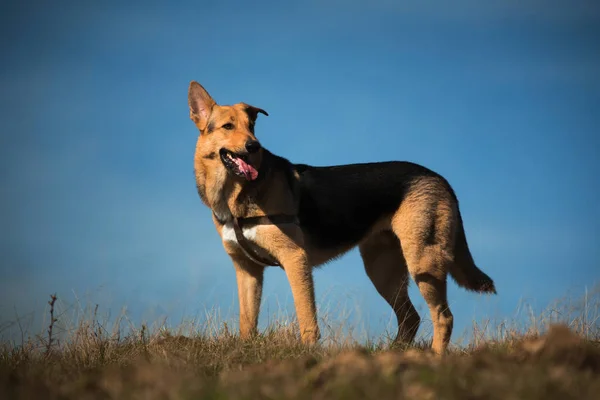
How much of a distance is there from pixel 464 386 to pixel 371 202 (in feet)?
14.8

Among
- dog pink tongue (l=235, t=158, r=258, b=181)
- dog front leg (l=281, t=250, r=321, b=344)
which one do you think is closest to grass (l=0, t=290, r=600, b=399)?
dog front leg (l=281, t=250, r=321, b=344)

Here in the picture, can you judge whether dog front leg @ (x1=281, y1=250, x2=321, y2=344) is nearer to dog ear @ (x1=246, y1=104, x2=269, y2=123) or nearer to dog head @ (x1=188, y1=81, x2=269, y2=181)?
dog head @ (x1=188, y1=81, x2=269, y2=181)

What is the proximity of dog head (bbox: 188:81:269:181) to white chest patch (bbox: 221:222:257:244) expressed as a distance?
0.65 metres

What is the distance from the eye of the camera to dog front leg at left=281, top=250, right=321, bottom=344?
24.4 feet

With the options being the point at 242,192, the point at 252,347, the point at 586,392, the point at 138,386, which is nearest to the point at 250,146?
the point at 242,192

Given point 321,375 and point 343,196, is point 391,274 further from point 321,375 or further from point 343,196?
point 321,375

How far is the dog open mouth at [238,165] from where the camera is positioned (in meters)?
7.40

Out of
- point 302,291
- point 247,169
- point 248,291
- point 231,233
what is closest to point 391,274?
point 302,291

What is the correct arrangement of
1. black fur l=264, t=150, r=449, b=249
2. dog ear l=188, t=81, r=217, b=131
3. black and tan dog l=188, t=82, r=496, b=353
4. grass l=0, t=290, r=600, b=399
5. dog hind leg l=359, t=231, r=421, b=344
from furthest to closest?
dog hind leg l=359, t=231, r=421, b=344, black fur l=264, t=150, r=449, b=249, dog ear l=188, t=81, r=217, b=131, black and tan dog l=188, t=82, r=496, b=353, grass l=0, t=290, r=600, b=399

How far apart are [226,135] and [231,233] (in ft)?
4.18

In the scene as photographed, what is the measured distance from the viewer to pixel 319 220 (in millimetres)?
8172

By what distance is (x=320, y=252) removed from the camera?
8211mm

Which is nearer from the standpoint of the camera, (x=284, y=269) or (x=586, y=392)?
(x=586, y=392)

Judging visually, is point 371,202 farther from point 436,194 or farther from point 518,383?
point 518,383
